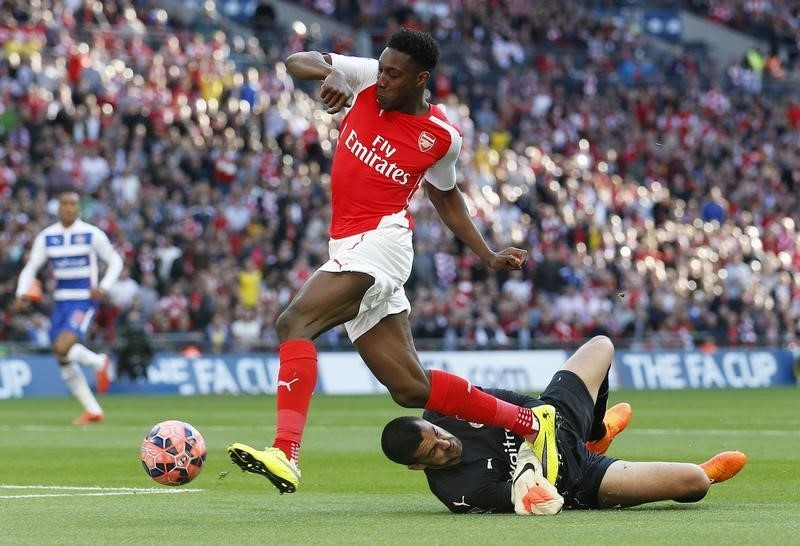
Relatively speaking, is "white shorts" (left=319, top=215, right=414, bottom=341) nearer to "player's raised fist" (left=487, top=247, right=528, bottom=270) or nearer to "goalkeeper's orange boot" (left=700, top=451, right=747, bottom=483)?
"player's raised fist" (left=487, top=247, right=528, bottom=270)

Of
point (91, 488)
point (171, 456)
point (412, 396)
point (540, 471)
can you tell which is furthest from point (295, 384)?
point (91, 488)

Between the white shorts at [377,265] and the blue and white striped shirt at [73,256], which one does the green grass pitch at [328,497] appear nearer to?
the white shorts at [377,265]

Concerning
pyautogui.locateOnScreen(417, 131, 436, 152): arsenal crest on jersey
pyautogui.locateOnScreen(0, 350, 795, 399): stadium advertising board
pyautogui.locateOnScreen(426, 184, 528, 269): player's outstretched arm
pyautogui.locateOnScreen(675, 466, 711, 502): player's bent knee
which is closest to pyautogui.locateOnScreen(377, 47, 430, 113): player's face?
pyautogui.locateOnScreen(417, 131, 436, 152): arsenal crest on jersey

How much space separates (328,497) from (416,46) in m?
2.89

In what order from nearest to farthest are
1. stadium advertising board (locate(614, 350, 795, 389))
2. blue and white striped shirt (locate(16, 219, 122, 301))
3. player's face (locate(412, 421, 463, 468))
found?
player's face (locate(412, 421, 463, 468)) → blue and white striped shirt (locate(16, 219, 122, 301)) → stadium advertising board (locate(614, 350, 795, 389))

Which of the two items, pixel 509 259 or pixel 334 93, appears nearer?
pixel 334 93

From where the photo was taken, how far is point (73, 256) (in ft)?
60.8

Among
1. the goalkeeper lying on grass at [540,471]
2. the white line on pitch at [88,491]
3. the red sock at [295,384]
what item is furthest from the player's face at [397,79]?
the white line on pitch at [88,491]

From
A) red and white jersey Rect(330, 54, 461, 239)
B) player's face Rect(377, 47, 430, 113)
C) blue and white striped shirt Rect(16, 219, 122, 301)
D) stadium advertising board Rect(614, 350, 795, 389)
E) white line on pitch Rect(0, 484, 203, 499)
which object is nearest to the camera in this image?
player's face Rect(377, 47, 430, 113)

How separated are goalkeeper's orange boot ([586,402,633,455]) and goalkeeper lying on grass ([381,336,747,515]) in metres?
0.76

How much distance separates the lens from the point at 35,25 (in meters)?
30.9

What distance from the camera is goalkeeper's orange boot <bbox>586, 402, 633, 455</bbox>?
32.9 feet

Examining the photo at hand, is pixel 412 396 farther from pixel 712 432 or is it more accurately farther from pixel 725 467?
pixel 712 432

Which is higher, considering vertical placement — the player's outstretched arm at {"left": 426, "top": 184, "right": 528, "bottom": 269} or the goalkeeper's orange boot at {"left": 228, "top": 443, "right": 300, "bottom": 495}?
the player's outstretched arm at {"left": 426, "top": 184, "right": 528, "bottom": 269}
